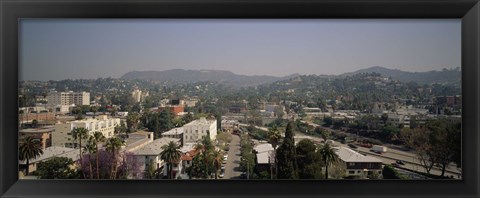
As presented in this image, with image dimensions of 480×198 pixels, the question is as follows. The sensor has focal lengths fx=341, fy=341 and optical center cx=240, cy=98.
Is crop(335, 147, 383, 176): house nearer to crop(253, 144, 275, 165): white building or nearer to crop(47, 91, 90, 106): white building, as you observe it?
crop(253, 144, 275, 165): white building

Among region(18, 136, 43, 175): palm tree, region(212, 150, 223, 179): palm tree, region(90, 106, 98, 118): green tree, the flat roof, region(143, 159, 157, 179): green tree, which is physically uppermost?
region(90, 106, 98, 118): green tree

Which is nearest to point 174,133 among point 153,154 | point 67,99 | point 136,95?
point 153,154

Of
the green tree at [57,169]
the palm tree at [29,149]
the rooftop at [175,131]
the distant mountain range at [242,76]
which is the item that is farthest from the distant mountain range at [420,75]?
the palm tree at [29,149]

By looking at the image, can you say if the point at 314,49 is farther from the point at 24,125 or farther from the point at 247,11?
the point at 24,125

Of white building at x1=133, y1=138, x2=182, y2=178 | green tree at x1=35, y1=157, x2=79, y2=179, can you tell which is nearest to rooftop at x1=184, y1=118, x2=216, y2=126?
white building at x1=133, y1=138, x2=182, y2=178

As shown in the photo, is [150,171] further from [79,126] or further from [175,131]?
[79,126]

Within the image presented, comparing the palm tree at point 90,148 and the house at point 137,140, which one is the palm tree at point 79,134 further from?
the house at point 137,140

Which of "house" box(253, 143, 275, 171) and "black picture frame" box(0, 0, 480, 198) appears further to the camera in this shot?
"house" box(253, 143, 275, 171)
